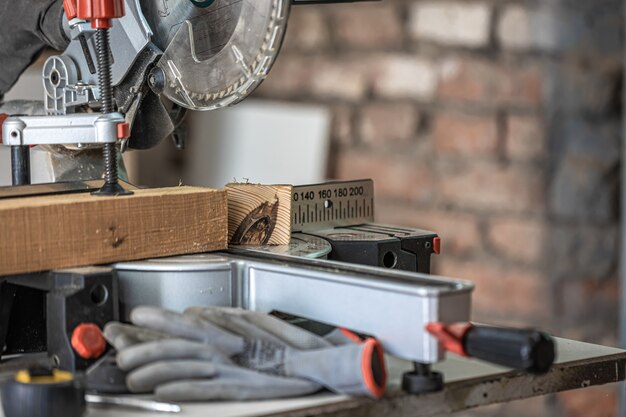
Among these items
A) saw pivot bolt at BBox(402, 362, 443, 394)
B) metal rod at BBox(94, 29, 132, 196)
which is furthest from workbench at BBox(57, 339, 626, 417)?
metal rod at BBox(94, 29, 132, 196)

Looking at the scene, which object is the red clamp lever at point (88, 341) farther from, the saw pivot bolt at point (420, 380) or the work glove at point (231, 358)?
the saw pivot bolt at point (420, 380)

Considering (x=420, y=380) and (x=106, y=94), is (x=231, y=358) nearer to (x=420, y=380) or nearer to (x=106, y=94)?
(x=420, y=380)

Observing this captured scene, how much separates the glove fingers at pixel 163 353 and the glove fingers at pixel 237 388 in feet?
0.08

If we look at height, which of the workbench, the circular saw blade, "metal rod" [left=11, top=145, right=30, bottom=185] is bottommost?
the workbench

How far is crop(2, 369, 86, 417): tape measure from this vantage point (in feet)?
3.30

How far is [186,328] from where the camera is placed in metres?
1.13

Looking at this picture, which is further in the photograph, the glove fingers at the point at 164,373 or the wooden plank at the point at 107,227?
the wooden plank at the point at 107,227

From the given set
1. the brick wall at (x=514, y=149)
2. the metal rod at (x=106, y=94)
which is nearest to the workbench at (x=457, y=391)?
the metal rod at (x=106, y=94)

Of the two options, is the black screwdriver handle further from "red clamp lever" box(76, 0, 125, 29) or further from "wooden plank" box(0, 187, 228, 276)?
"red clamp lever" box(76, 0, 125, 29)

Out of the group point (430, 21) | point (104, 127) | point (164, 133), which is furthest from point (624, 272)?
point (104, 127)

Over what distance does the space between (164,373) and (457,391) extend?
27 cm

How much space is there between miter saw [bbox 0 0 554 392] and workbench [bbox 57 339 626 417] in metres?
0.03

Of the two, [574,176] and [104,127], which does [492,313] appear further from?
[104,127]

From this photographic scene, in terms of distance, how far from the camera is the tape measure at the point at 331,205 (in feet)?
4.72
